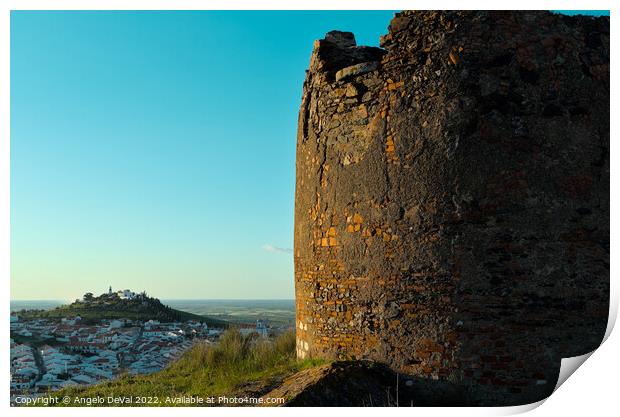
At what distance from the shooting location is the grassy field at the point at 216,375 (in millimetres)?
5699

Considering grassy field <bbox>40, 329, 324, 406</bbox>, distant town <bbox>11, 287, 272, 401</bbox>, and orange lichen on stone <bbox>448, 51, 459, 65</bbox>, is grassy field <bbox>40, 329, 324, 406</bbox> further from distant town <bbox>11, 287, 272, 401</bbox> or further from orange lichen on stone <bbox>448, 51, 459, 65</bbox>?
orange lichen on stone <bbox>448, 51, 459, 65</bbox>

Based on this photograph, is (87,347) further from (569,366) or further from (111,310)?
(569,366)

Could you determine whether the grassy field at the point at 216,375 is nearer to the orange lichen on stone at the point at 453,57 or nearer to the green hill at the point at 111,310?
the green hill at the point at 111,310

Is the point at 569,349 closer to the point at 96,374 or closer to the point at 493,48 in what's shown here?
the point at 493,48

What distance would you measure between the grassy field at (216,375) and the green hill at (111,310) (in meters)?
1.00

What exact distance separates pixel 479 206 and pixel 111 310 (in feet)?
19.8

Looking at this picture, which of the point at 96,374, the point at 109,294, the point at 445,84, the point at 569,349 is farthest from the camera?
the point at 109,294

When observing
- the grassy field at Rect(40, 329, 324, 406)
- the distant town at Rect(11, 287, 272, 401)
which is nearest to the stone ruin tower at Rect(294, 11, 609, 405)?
the grassy field at Rect(40, 329, 324, 406)

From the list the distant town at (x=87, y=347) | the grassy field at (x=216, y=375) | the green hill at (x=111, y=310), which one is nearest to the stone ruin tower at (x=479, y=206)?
the grassy field at (x=216, y=375)

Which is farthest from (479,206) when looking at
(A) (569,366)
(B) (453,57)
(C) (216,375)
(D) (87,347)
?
(D) (87,347)

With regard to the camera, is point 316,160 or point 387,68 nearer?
point 387,68

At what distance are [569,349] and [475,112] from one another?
2.44 metres

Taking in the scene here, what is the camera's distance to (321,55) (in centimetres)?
646

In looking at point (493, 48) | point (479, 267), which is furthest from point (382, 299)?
point (493, 48)
